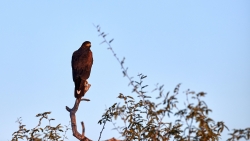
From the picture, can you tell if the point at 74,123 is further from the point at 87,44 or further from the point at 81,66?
the point at 87,44

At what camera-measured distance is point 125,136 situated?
20.4 ft

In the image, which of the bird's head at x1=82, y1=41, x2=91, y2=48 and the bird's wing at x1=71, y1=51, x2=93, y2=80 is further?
the bird's head at x1=82, y1=41, x2=91, y2=48

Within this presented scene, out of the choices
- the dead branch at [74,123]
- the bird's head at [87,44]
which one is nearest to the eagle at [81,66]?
the bird's head at [87,44]

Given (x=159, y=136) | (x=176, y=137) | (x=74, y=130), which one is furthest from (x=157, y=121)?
(x=74, y=130)

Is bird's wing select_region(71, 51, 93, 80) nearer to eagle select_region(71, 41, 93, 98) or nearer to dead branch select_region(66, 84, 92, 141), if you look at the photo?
eagle select_region(71, 41, 93, 98)

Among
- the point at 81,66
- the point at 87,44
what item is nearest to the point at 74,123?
the point at 81,66

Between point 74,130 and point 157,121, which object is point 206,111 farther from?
point 74,130

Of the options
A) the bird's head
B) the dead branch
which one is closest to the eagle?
the bird's head

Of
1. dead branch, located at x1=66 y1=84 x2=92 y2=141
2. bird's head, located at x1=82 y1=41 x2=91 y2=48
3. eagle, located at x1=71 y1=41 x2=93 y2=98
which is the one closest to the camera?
dead branch, located at x1=66 y1=84 x2=92 y2=141

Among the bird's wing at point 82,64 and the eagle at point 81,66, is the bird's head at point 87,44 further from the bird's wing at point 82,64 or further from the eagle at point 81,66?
the bird's wing at point 82,64

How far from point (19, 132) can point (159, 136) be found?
2672 mm

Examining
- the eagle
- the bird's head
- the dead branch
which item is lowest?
the dead branch

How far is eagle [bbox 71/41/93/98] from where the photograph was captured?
1059cm

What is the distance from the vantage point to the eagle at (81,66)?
10.6 meters
